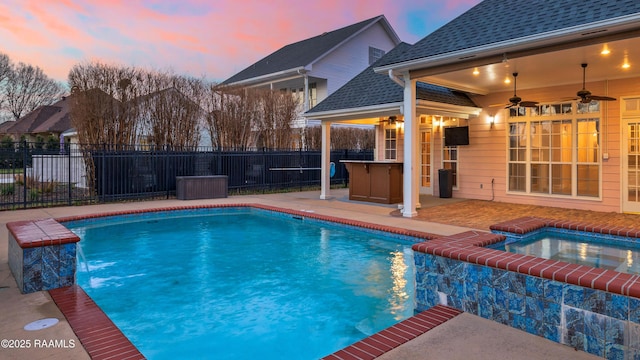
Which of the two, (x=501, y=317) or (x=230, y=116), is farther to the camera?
(x=230, y=116)

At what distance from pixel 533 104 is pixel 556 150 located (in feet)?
5.15

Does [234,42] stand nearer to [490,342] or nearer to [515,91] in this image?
[515,91]

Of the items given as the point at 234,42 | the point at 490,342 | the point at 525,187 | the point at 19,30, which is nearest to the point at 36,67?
the point at 19,30

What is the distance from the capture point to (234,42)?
761 inches

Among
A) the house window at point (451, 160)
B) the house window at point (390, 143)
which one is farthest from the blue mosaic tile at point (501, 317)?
the house window at point (390, 143)

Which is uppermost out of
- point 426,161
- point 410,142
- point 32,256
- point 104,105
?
point 104,105

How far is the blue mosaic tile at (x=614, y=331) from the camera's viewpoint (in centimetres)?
254

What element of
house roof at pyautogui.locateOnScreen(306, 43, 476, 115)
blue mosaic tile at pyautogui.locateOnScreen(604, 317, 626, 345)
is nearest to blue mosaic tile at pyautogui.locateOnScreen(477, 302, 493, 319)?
blue mosaic tile at pyautogui.locateOnScreen(604, 317, 626, 345)

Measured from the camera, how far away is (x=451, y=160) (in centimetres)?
1180

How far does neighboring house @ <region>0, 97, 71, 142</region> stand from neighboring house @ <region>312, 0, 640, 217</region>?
19777 millimetres

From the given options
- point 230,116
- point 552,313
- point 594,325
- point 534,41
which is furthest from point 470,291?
point 230,116

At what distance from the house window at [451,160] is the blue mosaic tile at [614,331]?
369 inches

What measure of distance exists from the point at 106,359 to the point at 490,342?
2530 millimetres

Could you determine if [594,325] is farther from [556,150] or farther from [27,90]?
[27,90]
